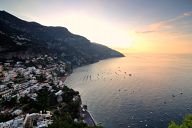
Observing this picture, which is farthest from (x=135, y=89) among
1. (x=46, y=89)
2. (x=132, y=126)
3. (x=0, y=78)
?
(x=0, y=78)

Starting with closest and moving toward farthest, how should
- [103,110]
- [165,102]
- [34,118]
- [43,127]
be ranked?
[43,127], [34,118], [103,110], [165,102]

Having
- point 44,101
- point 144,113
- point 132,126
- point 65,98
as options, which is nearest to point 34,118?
point 44,101

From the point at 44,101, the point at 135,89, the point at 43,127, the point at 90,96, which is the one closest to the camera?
the point at 43,127

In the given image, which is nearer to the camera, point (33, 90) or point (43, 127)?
point (43, 127)

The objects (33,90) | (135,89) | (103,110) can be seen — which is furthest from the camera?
(135,89)

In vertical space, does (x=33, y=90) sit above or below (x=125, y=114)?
above

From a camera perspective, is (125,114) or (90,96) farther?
(90,96)

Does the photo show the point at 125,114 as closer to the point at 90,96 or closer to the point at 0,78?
the point at 90,96

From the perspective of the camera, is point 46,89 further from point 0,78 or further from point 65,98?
point 0,78

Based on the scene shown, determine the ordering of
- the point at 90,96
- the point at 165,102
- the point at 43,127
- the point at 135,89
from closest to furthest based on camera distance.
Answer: the point at 43,127, the point at 165,102, the point at 90,96, the point at 135,89
